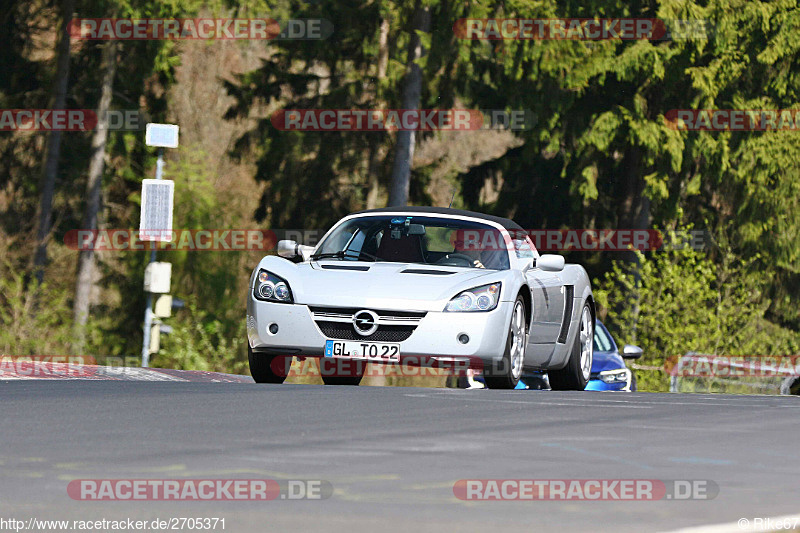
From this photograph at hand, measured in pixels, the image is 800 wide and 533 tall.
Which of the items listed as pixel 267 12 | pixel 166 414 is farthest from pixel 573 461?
pixel 267 12

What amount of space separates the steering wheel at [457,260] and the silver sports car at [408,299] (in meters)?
0.01

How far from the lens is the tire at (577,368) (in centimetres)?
1477

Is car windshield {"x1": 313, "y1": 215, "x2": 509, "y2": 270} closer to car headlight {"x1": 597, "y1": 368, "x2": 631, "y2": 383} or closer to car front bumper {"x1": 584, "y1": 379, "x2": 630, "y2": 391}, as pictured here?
car front bumper {"x1": 584, "y1": 379, "x2": 630, "y2": 391}

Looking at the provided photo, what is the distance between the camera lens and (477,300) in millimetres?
12406

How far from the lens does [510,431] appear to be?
880 cm

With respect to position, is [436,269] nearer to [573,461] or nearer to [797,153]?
[573,461]


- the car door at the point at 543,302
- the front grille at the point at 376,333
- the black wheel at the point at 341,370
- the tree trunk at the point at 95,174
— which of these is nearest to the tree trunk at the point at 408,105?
the tree trunk at the point at 95,174

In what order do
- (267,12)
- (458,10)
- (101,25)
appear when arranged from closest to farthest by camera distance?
(458,10)
(267,12)
(101,25)

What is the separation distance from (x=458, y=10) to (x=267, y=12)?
5.41m

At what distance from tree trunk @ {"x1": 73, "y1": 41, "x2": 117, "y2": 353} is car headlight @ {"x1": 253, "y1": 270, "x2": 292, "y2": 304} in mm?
29671

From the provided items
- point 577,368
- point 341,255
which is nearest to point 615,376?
point 577,368

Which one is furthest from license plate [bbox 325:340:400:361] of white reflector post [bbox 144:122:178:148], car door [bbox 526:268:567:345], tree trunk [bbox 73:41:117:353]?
tree trunk [bbox 73:41:117:353]

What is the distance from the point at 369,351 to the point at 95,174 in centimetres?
3115

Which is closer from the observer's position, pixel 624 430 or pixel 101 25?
pixel 624 430
